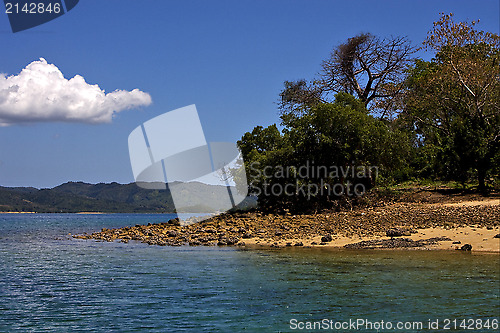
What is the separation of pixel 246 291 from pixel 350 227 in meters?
14.7

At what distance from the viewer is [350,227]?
28.6 m

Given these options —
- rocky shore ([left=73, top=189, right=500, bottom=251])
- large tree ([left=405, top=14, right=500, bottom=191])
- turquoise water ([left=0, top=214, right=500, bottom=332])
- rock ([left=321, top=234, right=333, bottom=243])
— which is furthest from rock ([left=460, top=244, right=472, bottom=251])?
large tree ([left=405, top=14, right=500, bottom=191])

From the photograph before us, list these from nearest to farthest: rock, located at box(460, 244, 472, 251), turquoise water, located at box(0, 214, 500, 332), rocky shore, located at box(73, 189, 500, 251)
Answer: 1. turquoise water, located at box(0, 214, 500, 332)
2. rock, located at box(460, 244, 472, 251)
3. rocky shore, located at box(73, 189, 500, 251)

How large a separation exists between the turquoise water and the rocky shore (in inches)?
109

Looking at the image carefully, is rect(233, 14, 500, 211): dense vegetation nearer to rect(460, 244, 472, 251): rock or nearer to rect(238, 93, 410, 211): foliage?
rect(238, 93, 410, 211): foliage

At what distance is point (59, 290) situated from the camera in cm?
1617

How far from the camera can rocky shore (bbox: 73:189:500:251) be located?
24.9m

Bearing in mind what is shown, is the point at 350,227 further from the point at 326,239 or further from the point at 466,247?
the point at 466,247

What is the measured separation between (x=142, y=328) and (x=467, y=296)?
8.39 meters

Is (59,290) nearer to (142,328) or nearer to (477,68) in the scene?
(142,328)

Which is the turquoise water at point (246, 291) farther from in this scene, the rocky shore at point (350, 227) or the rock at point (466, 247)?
the rocky shore at point (350, 227)

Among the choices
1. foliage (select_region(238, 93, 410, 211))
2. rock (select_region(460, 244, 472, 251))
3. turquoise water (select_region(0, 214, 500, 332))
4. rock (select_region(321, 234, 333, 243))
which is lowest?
turquoise water (select_region(0, 214, 500, 332))

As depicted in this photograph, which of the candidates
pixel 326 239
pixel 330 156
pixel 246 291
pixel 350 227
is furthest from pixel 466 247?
pixel 330 156

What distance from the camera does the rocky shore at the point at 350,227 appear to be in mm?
24906
